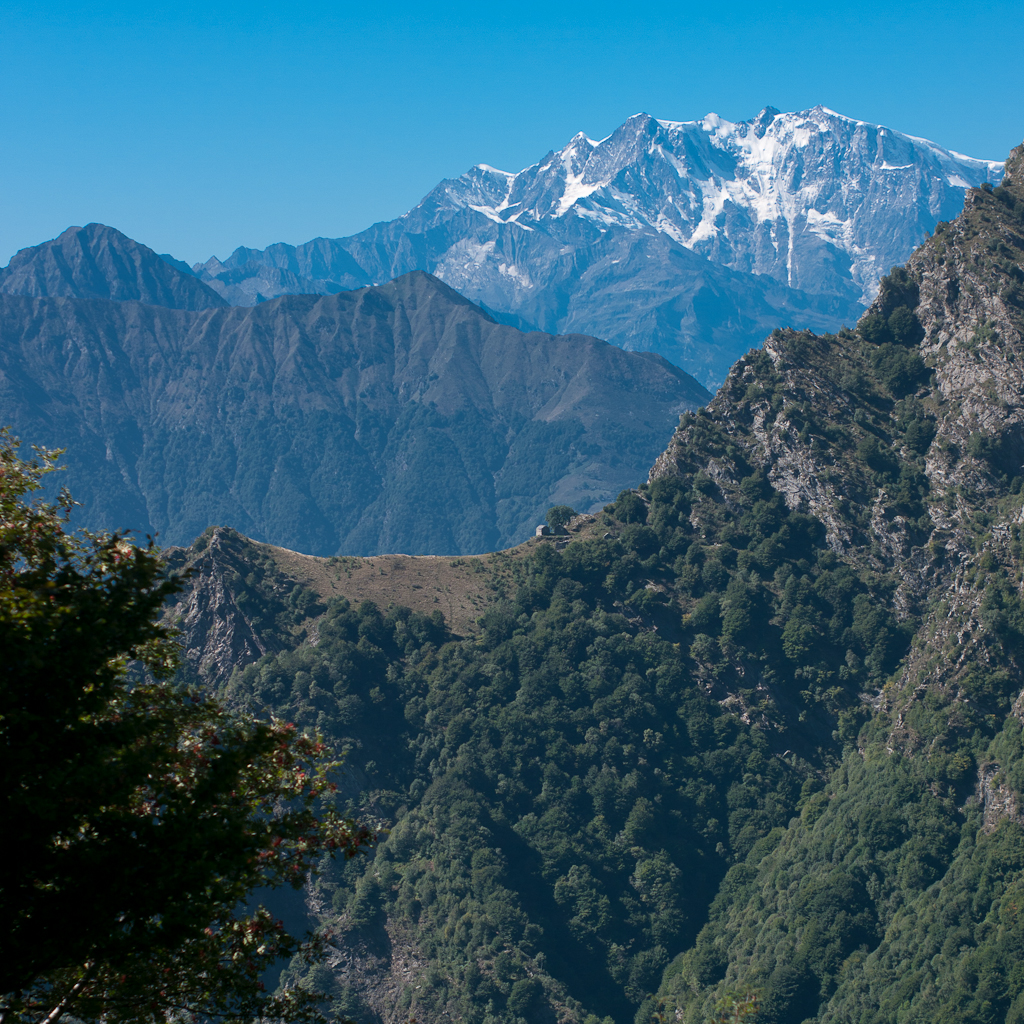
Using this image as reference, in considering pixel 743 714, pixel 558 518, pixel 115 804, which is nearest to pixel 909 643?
pixel 743 714

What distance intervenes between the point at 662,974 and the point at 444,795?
2581 centimetres

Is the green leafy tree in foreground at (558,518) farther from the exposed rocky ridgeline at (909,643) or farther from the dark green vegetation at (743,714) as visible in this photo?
the exposed rocky ridgeline at (909,643)

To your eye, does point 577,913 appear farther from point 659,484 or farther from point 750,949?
point 659,484

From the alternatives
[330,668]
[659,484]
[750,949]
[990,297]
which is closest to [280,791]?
[750,949]

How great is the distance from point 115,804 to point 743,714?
92003 mm

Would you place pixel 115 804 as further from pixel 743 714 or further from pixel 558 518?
pixel 558 518

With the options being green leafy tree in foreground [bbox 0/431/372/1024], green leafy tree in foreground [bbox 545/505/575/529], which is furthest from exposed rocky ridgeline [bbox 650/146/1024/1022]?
green leafy tree in foreground [bbox 0/431/372/1024]

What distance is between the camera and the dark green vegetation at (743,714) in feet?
254

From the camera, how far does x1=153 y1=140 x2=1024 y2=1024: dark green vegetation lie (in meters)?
77.6

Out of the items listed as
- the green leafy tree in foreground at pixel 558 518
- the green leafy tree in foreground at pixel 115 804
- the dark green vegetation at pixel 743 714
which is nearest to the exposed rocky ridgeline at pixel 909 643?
the dark green vegetation at pixel 743 714

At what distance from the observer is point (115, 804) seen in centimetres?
1647

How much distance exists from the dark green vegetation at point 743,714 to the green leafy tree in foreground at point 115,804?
59289 millimetres

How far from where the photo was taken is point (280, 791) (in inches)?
756

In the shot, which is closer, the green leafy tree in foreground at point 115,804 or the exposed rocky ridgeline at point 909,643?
the green leafy tree in foreground at point 115,804
